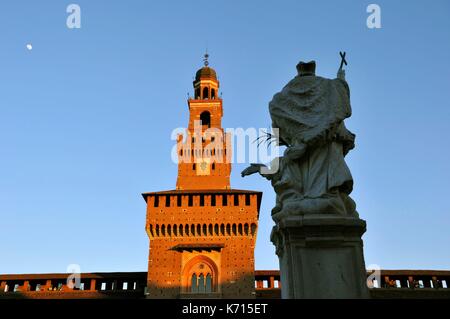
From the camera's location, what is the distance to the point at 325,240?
366cm

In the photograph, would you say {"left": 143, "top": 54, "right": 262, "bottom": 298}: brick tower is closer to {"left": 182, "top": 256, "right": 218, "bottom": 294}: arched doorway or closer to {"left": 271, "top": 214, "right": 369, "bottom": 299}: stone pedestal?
{"left": 182, "top": 256, "right": 218, "bottom": 294}: arched doorway

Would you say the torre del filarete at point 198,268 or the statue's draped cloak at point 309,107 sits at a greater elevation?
the torre del filarete at point 198,268

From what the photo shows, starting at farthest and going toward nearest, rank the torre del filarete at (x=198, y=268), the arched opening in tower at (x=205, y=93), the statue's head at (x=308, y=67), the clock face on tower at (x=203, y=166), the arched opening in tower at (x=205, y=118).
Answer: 1. the arched opening in tower at (x=205, y=93)
2. the arched opening in tower at (x=205, y=118)
3. the clock face on tower at (x=203, y=166)
4. the torre del filarete at (x=198, y=268)
5. the statue's head at (x=308, y=67)

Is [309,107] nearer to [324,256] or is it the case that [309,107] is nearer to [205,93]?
[324,256]

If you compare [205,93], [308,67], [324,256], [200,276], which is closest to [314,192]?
[324,256]

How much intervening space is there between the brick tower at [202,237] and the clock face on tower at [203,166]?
0.08 meters

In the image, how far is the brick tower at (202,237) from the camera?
88.1 ft

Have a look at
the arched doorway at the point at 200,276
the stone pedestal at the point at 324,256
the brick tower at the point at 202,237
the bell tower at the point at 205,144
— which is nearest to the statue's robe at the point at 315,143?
the stone pedestal at the point at 324,256

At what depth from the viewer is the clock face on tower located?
33.1 metres

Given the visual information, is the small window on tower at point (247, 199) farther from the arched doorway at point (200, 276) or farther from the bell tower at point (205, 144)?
the arched doorway at point (200, 276)

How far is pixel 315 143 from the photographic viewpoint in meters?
4.10
